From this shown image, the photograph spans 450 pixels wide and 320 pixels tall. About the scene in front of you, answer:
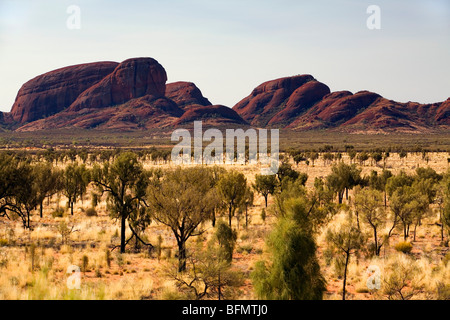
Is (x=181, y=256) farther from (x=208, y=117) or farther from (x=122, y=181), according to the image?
(x=208, y=117)

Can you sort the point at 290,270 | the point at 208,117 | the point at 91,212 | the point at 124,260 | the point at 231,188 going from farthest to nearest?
the point at 208,117
the point at 91,212
the point at 231,188
the point at 124,260
the point at 290,270

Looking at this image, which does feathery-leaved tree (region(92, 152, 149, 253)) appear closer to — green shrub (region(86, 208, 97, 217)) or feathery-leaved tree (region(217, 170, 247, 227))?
feathery-leaved tree (region(217, 170, 247, 227))

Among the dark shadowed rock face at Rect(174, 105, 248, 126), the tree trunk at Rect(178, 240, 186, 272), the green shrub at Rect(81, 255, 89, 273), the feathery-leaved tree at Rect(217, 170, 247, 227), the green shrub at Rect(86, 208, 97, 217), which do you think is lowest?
the green shrub at Rect(86, 208, 97, 217)

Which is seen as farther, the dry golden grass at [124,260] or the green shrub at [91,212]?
the green shrub at [91,212]

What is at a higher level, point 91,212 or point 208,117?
point 208,117

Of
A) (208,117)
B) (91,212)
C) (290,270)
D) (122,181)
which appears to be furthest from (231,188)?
(208,117)

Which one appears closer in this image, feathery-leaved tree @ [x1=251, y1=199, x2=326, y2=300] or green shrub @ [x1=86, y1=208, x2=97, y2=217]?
feathery-leaved tree @ [x1=251, y1=199, x2=326, y2=300]

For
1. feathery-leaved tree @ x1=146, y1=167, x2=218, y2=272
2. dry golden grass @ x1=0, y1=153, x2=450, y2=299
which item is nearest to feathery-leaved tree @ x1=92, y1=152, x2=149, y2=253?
dry golden grass @ x1=0, y1=153, x2=450, y2=299

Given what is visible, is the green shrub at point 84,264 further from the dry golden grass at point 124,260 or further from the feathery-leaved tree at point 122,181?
the feathery-leaved tree at point 122,181

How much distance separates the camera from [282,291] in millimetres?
12953

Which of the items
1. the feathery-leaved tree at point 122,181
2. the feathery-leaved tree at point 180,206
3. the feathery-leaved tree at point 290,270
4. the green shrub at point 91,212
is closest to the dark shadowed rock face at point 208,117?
Answer: the green shrub at point 91,212

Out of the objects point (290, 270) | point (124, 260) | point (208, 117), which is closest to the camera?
point (290, 270)

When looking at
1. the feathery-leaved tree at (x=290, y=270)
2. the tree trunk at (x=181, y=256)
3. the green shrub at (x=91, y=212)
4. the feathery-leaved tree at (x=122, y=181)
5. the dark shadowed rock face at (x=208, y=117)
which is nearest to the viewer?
the feathery-leaved tree at (x=290, y=270)
